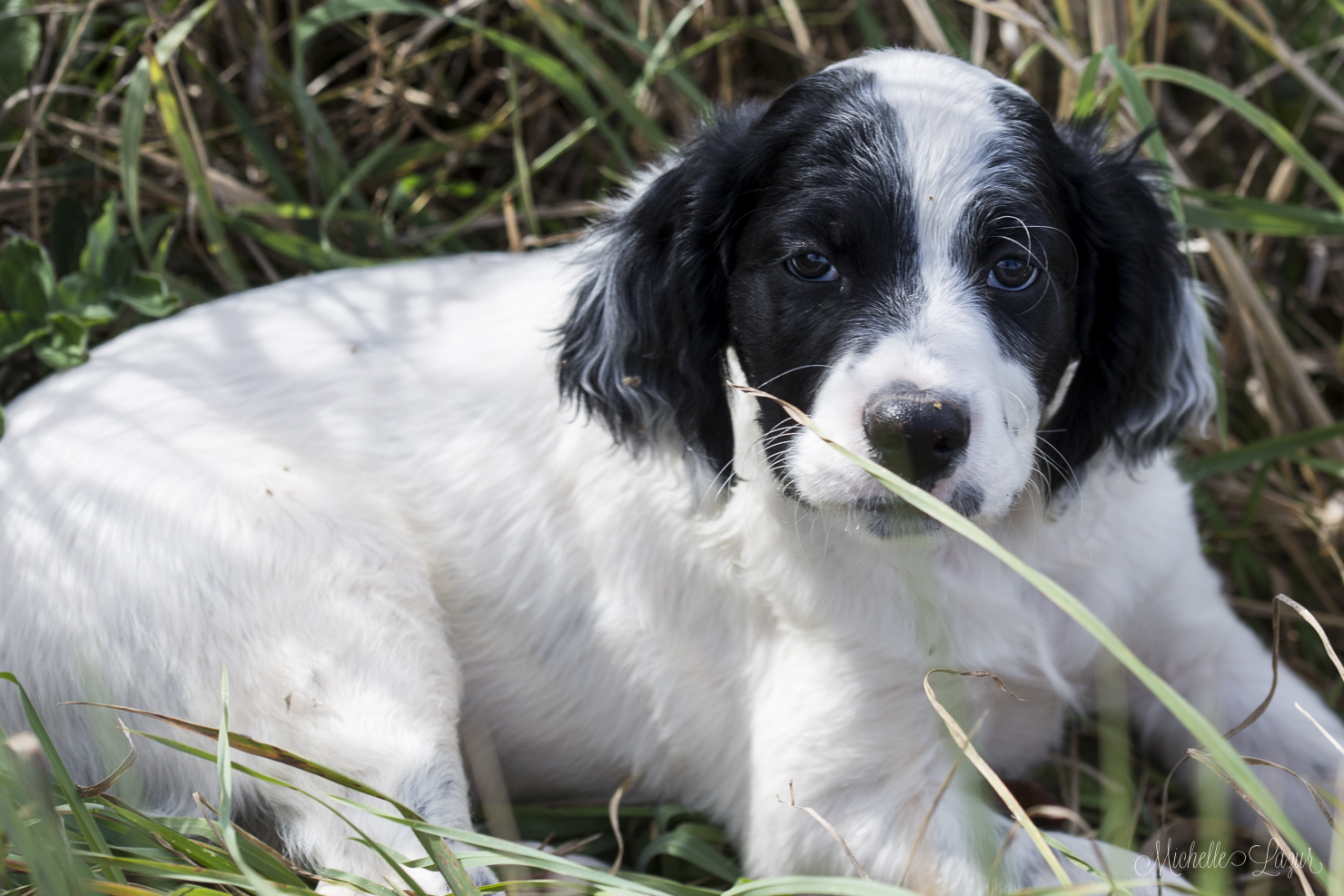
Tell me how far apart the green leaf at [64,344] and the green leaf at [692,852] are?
1.71 metres

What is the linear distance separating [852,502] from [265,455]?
1.27m

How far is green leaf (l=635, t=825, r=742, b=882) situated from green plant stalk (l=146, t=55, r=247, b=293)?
1.89 meters

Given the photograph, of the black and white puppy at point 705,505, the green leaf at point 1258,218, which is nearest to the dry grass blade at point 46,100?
the black and white puppy at point 705,505

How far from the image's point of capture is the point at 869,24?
340 centimetres

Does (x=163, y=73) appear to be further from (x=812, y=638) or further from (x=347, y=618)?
(x=812, y=638)

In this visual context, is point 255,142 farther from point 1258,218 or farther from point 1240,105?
point 1258,218

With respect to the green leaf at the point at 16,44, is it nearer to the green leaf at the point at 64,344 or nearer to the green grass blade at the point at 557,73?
the green leaf at the point at 64,344

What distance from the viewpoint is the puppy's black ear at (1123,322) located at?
6.77ft

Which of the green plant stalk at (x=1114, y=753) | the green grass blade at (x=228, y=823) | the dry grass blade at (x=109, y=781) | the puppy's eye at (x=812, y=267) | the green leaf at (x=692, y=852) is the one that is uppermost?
the puppy's eye at (x=812, y=267)

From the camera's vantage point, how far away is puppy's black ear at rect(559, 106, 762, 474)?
6.81ft

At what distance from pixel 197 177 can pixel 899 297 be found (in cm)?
208

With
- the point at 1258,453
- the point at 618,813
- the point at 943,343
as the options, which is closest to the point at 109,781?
the point at 618,813

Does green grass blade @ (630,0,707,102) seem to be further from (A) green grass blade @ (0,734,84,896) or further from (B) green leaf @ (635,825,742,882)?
(A) green grass blade @ (0,734,84,896)

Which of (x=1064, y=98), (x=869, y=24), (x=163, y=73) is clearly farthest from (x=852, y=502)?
(x=163, y=73)
